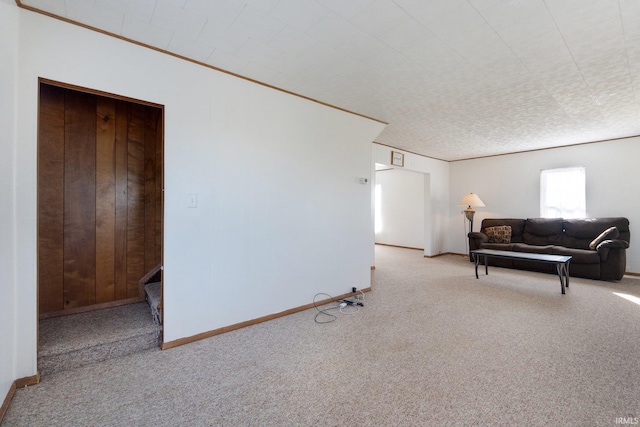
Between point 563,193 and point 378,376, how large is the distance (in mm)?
5915

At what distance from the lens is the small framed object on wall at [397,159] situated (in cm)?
563

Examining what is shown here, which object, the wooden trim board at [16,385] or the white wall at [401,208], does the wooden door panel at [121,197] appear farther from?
the white wall at [401,208]

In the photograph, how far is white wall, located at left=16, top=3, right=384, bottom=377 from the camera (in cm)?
183

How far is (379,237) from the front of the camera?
9.05 m

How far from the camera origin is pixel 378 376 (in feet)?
6.35

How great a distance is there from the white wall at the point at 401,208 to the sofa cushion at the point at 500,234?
191cm

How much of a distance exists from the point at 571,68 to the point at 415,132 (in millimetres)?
2184

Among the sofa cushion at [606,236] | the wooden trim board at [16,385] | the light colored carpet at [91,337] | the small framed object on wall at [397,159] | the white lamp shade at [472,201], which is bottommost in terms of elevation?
the wooden trim board at [16,385]

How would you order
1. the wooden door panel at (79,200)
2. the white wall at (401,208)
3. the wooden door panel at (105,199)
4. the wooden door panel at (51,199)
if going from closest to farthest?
the wooden door panel at (51,199) → the wooden door panel at (79,200) → the wooden door panel at (105,199) → the white wall at (401,208)

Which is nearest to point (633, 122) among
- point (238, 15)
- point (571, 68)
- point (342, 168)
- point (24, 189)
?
point (571, 68)

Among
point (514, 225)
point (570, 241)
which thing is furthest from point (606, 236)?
point (514, 225)

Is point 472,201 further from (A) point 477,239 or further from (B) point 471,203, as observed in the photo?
(A) point 477,239

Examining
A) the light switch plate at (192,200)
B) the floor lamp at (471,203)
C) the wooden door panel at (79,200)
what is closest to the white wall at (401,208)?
the floor lamp at (471,203)

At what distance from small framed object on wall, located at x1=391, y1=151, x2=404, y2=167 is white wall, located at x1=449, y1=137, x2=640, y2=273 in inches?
87.8
